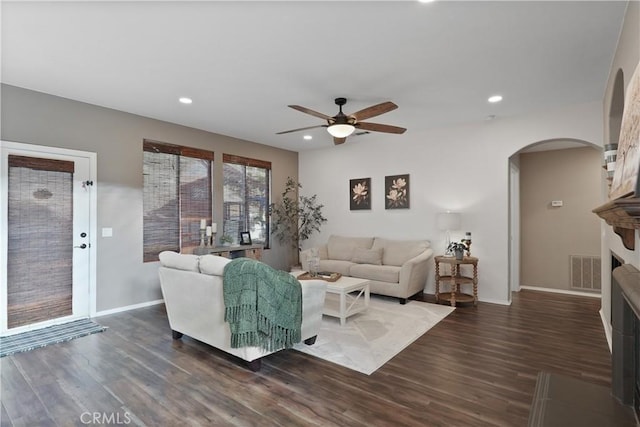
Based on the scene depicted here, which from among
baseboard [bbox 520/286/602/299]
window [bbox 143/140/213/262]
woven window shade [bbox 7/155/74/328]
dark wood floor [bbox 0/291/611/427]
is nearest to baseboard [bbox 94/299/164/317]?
woven window shade [bbox 7/155/74/328]

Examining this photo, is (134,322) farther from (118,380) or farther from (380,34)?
(380,34)

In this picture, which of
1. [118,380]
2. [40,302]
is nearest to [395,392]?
[118,380]

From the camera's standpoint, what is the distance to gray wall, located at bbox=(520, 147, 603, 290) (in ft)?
19.0

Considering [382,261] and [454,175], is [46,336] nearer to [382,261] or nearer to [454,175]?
[382,261]

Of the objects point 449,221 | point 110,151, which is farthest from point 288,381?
point 110,151

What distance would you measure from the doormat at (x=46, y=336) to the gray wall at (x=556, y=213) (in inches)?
274

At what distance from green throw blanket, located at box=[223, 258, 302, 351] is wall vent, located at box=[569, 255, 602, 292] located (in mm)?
5528

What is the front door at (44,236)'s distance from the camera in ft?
12.5

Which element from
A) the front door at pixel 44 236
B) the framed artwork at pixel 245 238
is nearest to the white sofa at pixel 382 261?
the framed artwork at pixel 245 238

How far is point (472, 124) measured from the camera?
5406 millimetres

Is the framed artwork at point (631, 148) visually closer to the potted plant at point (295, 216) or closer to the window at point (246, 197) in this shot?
the window at point (246, 197)

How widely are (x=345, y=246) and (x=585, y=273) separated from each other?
413 cm

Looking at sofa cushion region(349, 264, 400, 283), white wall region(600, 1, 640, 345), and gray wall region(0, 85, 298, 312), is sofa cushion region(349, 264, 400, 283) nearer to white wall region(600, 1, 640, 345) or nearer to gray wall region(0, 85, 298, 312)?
white wall region(600, 1, 640, 345)

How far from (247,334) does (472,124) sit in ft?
→ 15.4
